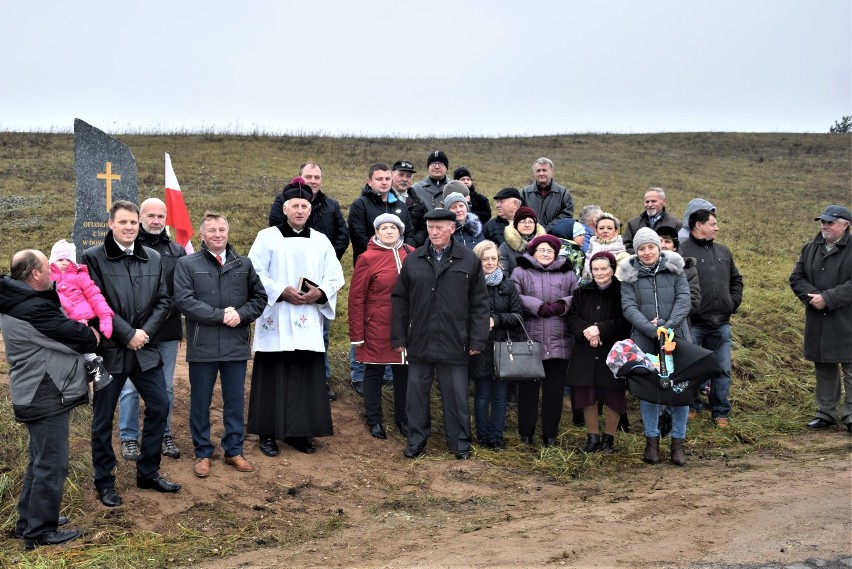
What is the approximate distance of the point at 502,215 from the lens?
397 inches

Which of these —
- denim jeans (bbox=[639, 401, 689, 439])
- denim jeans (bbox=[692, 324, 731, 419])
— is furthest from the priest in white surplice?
denim jeans (bbox=[692, 324, 731, 419])

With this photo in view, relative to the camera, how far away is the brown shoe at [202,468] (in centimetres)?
759

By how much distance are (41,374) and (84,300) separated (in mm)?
681

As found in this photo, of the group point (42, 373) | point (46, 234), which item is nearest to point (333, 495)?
point (42, 373)

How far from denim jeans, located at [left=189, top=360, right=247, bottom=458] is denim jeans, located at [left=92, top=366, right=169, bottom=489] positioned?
455mm

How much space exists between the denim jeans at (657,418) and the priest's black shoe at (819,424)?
2.30 meters

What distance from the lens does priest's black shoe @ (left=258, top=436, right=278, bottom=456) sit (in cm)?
827

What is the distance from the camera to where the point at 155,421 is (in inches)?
281

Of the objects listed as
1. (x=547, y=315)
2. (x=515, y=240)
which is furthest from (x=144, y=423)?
(x=515, y=240)

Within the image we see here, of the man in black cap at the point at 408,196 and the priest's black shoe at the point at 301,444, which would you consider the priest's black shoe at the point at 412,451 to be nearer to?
the priest's black shoe at the point at 301,444

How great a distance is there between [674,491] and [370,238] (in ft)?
13.6

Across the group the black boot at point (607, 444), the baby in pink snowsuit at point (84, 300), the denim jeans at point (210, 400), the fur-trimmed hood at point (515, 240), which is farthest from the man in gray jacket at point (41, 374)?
the black boot at point (607, 444)

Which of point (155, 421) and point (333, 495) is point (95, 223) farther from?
point (333, 495)

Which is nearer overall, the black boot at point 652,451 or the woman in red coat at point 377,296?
the black boot at point 652,451
